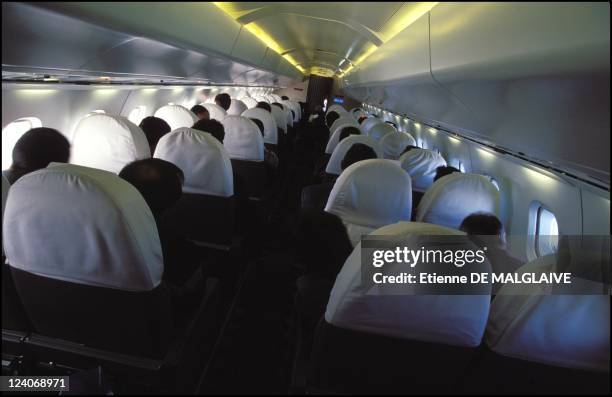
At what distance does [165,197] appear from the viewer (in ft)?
7.90

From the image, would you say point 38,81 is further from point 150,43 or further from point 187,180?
point 187,180

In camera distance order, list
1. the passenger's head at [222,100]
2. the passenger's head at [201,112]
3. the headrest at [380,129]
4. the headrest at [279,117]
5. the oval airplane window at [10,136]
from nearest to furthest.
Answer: the oval airplane window at [10,136] < the passenger's head at [201,112] < the headrest at [380,129] < the passenger's head at [222,100] < the headrest at [279,117]

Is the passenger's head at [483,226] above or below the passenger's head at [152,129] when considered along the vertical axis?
below

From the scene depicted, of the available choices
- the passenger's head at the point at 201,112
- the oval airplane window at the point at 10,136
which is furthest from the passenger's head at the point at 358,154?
the passenger's head at the point at 201,112

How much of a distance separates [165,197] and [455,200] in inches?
100

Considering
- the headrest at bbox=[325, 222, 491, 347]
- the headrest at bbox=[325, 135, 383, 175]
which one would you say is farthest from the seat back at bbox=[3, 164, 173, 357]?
the headrest at bbox=[325, 135, 383, 175]

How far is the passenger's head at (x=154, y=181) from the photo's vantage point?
237cm

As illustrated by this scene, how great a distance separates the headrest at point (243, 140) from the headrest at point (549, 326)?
426 centimetres

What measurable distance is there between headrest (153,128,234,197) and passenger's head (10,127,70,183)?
33.1 inches

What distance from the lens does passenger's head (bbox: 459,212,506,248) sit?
291cm

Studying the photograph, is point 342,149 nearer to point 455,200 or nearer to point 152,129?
point 455,200

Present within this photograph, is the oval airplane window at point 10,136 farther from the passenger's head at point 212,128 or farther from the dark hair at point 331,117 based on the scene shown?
the dark hair at point 331,117

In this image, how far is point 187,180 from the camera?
11.1ft

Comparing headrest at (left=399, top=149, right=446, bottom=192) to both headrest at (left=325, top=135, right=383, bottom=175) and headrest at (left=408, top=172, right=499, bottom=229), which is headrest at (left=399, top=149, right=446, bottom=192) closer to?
headrest at (left=325, top=135, right=383, bottom=175)
